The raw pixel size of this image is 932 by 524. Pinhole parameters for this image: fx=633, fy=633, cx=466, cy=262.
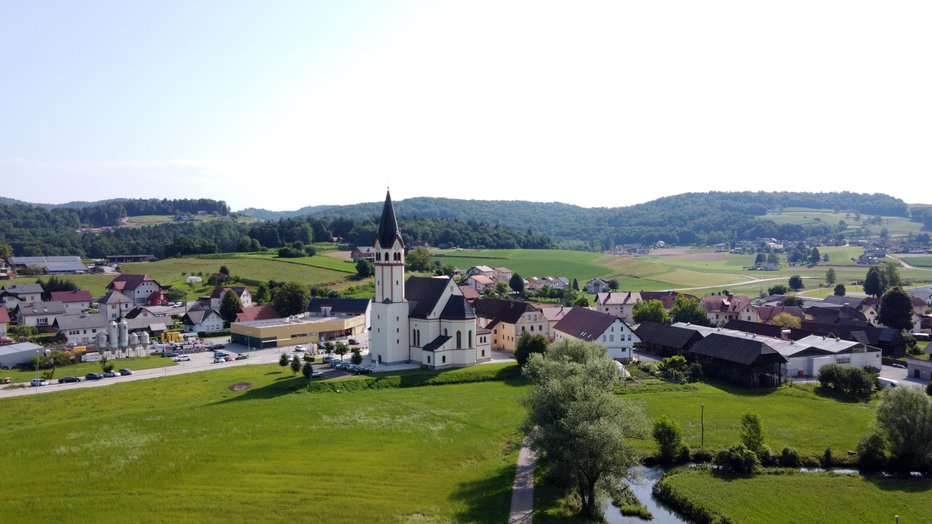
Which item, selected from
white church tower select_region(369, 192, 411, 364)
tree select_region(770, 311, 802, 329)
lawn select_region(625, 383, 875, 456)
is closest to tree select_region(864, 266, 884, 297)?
tree select_region(770, 311, 802, 329)

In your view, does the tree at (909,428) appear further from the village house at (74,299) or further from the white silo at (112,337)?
the village house at (74,299)

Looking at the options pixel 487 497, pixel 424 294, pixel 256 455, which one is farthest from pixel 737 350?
pixel 256 455

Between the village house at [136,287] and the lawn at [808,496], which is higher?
the village house at [136,287]

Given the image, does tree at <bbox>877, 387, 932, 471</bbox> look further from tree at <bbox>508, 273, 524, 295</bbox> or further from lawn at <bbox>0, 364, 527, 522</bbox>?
tree at <bbox>508, 273, 524, 295</bbox>

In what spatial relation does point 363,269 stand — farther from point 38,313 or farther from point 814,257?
point 814,257

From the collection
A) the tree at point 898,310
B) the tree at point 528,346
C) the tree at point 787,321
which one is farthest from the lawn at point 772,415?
the tree at point 898,310

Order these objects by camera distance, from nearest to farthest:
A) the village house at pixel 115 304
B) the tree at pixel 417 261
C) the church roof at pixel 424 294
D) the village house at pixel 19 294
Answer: the church roof at pixel 424 294
the village house at pixel 19 294
the village house at pixel 115 304
the tree at pixel 417 261

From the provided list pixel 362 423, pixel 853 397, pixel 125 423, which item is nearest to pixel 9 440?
pixel 125 423

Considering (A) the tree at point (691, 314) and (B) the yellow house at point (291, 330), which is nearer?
(B) the yellow house at point (291, 330)
